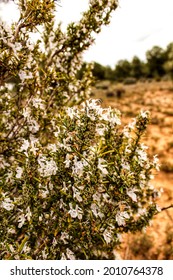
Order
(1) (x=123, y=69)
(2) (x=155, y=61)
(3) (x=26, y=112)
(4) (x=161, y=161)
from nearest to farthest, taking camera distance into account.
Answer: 1. (3) (x=26, y=112)
2. (4) (x=161, y=161)
3. (2) (x=155, y=61)
4. (1) (x=123, y=69)

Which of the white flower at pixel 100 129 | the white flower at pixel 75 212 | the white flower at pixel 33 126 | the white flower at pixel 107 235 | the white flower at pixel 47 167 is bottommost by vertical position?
the white flower at pixel 107 235

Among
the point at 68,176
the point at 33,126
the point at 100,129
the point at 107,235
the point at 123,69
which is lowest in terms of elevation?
the point at 107,235

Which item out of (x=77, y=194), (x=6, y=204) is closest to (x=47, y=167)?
(x=77, y=194)

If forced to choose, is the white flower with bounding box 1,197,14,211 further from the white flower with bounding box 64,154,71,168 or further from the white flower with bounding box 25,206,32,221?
the white flower with bounding box 64,154,71,168


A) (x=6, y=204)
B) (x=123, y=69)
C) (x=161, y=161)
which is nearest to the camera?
(x=6, y=204)

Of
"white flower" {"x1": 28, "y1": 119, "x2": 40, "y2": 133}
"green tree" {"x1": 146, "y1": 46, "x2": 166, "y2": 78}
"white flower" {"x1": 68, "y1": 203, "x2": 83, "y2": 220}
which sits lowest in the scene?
"white flower" {"x1": 68, "y1": 203, "x2": 83, "y2": 220}

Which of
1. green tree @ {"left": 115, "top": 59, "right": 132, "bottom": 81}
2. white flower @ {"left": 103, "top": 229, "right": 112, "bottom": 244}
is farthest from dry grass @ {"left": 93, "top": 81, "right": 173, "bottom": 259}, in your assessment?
green tree @ {"left": 115, "top": 59, "right": 132, "bottom": 81}

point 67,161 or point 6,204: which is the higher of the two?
point 67,161

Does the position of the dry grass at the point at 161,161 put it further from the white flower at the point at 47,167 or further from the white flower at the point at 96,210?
the white flower at the point at 96,210

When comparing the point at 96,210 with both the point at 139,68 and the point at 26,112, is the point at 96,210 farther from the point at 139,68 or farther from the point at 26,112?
the point at 139,68

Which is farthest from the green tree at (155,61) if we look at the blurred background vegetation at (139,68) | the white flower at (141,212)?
the white flower at (141,212)

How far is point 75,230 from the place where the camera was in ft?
8.87
